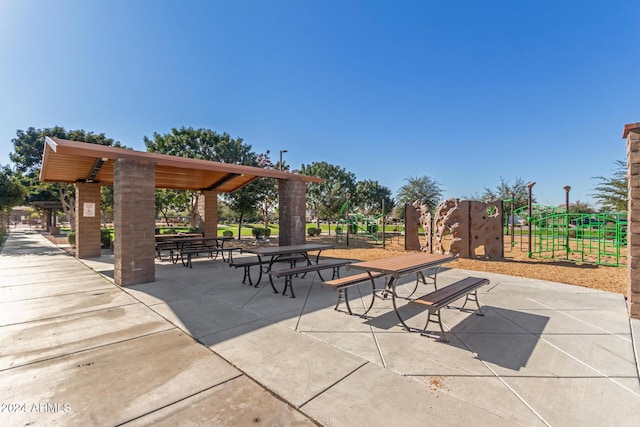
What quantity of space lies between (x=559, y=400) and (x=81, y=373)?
4324 millimetres

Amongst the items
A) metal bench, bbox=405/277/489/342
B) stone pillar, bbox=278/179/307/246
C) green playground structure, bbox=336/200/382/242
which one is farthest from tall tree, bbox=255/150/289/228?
metal bench, bbox=405/277/489/342

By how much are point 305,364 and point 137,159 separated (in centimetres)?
627

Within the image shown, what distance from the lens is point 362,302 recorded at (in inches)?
212

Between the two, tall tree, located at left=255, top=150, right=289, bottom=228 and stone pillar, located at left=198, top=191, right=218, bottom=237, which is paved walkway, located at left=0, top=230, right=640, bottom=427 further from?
tall tree, located at left=255, top=150, right=289, bottom=228

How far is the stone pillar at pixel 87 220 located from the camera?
1137 centimetres

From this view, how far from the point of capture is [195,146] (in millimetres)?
19688

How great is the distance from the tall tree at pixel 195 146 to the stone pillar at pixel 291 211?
28.0 feet

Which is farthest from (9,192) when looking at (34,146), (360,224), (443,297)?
(443,297)

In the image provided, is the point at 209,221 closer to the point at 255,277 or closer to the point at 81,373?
the point at 255,277

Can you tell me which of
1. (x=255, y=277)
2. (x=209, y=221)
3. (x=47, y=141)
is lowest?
(x=255, y=277)

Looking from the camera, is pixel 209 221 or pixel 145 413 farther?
pixel 209 221

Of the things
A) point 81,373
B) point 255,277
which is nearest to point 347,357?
point 81,373

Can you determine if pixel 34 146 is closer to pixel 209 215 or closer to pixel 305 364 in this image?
pixel 209 215

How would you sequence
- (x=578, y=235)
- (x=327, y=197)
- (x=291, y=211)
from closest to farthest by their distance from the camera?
(x=291, y=211), (x=578, y=235), (x=327, y=197)
